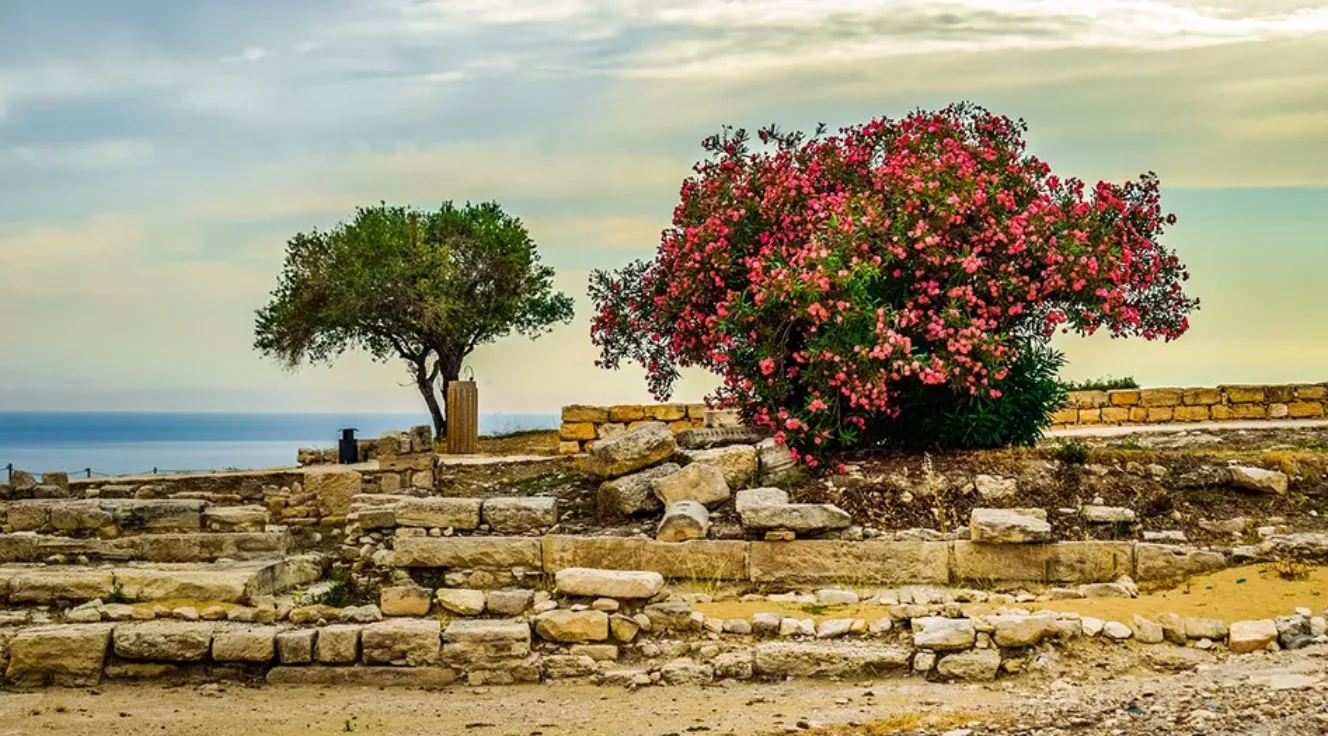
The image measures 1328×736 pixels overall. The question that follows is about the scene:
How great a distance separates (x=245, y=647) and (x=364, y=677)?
3.23 ft

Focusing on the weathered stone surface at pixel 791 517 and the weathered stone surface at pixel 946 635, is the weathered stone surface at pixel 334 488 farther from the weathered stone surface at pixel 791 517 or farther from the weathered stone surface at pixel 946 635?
the weathered stone surface at pixel 946 635

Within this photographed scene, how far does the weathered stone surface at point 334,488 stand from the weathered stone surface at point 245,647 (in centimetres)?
1038

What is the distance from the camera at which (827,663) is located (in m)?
10.5

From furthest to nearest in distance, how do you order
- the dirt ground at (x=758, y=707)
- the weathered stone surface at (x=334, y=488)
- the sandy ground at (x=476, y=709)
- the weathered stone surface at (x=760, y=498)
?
the weathered stone surface at (x=334, y=488) → the weathered stone surface at (x=760, y=498) → the sandy ground at (x=476, y=709) → the dirt ground at (x=758, y=707)

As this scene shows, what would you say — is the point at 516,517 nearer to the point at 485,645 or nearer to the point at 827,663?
the point at 485,645

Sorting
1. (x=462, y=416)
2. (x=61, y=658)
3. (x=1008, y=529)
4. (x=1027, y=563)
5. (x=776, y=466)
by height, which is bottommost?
(x=61, y=658)

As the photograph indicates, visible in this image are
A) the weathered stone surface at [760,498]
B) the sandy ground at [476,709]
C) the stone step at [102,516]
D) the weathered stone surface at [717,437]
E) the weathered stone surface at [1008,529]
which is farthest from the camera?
the weathered stone surface at [717,437]

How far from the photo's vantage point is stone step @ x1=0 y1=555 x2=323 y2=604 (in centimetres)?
1194

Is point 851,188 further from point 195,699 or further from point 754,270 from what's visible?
point 195,699

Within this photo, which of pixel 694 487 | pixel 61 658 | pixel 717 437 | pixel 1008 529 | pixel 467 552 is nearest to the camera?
pixel 61 658

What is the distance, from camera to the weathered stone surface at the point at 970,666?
10.3 m

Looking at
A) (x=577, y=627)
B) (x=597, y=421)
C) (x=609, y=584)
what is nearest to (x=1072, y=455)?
(x=609, y=584)

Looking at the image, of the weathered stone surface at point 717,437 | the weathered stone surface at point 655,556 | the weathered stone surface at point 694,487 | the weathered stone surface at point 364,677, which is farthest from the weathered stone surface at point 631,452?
the weathered stone surface at point 364,677

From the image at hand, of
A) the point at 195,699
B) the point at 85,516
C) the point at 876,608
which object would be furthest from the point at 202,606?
the point at 876,608
